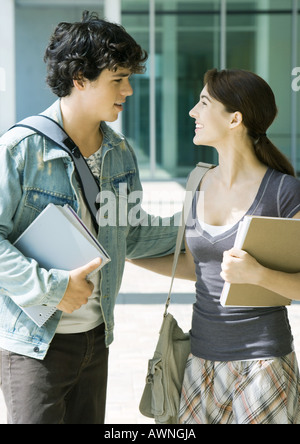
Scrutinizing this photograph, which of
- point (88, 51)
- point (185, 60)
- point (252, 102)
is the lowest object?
point (252, 102)

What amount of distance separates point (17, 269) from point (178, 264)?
73cm

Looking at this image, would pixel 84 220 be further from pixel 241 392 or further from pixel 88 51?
pixel 241 392

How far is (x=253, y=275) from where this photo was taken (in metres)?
2.10

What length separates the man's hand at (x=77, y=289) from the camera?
2.08 metres

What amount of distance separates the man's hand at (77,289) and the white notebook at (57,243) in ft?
0.11

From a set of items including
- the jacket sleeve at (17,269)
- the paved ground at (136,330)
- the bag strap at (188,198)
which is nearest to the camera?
the jacket sleeve at (17,269)

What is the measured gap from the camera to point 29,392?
2.19 meters

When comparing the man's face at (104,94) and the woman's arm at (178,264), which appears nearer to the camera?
the man's face at (104,94)

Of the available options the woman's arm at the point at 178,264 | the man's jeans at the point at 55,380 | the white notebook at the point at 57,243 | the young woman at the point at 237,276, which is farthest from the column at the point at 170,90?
the white notebook at the point at 57,243

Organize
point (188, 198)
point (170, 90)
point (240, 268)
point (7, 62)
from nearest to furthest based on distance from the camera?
1. point (240, 268)
2. point (188, 198)
3. point (170, 90)
4. point (7, 62)

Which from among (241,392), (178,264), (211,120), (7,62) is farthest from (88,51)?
(7,62)

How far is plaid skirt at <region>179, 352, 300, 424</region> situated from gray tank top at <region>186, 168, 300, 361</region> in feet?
0.12

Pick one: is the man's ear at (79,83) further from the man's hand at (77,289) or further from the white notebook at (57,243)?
the man's hand at (77,289)

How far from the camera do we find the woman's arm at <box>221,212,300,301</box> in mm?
2084
